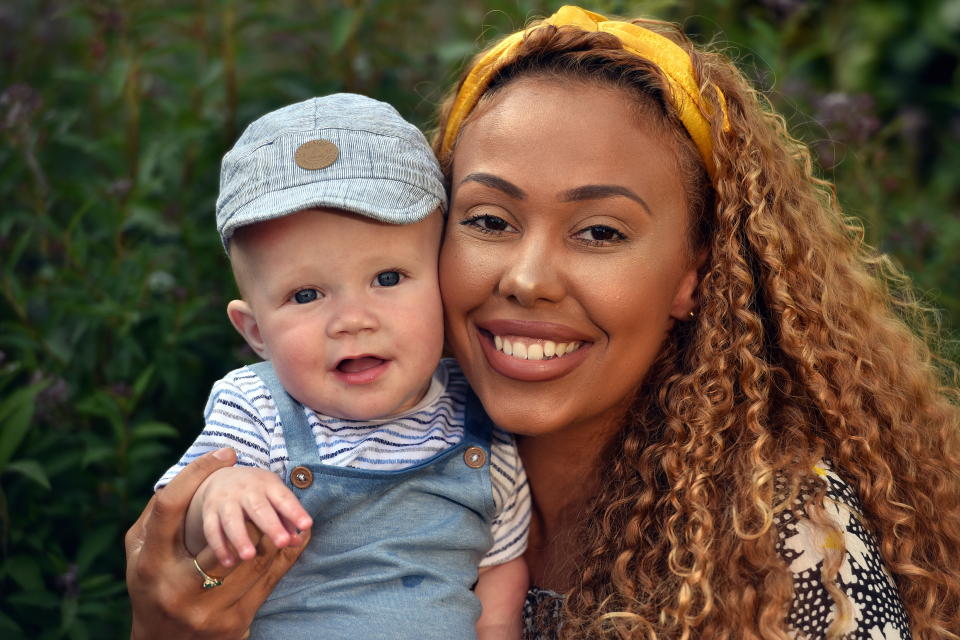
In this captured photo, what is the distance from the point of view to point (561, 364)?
225cm

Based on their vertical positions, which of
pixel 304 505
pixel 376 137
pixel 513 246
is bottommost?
pixel 304 505

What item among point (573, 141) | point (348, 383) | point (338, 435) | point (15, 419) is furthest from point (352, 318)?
point (15, 419)

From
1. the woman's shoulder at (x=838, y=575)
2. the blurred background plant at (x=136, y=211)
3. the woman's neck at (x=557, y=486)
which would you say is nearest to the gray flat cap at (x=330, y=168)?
the woman's neck at (x=557, y=486)

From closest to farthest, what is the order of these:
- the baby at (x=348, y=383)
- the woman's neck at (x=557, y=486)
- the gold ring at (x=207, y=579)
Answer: the gold ring at (x=207, y=579) → the baby at (x=348, y=383) → the woman's neck at (x=557, y=486)

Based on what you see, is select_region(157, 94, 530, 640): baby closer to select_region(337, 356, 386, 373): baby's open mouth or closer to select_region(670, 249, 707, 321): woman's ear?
select_region(337, 356, 386, 373): baby's open mouth

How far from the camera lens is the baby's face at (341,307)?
2.11 m

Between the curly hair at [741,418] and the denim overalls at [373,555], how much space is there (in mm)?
304

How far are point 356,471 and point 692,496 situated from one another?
0.69 metres

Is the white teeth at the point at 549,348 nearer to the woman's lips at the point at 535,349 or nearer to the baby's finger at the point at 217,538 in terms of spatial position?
the woman's lips at the point at 535,349

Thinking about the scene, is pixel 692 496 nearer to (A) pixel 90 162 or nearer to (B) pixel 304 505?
(B) pixel 304 505

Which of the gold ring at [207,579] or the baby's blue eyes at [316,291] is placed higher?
the baby's blue eyes at [316,291]

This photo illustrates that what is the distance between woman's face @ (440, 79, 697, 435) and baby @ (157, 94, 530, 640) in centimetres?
10

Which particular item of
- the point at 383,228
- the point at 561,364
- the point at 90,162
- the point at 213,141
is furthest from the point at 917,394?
the point at 90,162

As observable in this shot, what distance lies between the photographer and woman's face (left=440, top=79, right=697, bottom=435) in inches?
86.5
